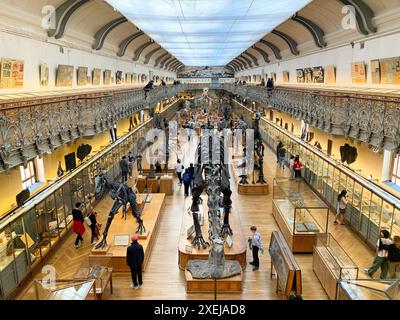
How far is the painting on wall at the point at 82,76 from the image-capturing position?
16342mm

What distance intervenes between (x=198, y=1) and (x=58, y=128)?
563cm

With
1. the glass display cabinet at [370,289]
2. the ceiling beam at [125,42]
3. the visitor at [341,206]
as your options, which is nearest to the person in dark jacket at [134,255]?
the glass display cabinet at [370,289]

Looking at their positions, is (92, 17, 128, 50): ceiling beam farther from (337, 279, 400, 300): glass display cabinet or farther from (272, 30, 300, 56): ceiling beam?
(337, 279, 400, 300): glass display cabinet

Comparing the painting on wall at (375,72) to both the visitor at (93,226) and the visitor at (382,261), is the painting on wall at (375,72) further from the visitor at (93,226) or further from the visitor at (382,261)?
the visitor at (93,226)

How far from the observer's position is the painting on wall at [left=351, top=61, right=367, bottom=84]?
13.2m

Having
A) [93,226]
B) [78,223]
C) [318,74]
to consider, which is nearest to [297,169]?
[318,74]

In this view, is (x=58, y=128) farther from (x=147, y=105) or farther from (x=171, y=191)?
(x=147, y=105)

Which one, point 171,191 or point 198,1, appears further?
point 171,191

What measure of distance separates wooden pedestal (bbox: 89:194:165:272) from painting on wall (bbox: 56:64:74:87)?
6.29 metres

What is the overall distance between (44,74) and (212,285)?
1007 cm

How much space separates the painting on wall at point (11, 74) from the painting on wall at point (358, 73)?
12267 millimetres

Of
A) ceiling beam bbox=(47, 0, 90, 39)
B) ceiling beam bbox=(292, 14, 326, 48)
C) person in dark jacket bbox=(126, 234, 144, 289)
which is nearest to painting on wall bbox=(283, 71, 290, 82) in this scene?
ceiling beam bbox=(292, 14, 326, 48)
